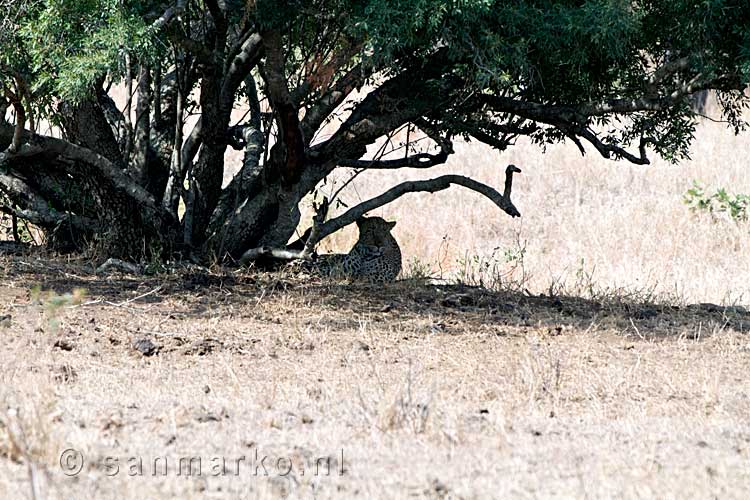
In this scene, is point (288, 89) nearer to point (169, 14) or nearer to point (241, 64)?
point (241, 64)

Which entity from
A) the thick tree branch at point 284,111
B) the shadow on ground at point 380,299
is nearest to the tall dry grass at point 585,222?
the shadow on ground at point 380,299

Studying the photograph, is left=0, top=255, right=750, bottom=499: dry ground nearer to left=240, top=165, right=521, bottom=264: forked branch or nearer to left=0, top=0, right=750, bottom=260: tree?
left=240, top=165, right=521, bottom=264: forked branch

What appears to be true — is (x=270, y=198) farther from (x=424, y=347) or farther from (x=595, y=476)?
(x=595, y=476)

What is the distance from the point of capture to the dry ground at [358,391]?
447cm

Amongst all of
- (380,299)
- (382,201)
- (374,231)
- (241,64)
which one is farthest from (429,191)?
(241,64)

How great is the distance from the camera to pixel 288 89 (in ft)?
29.2

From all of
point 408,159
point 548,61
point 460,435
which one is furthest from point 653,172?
point 460,435

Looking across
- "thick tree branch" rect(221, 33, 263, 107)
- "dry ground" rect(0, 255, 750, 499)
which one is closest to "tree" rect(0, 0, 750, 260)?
"thick tree branch" rect(221, 33, 263, 107)

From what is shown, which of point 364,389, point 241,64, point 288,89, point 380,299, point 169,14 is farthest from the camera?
point 241,64

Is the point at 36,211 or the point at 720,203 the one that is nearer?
the point at 36,211

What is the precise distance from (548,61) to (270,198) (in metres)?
3.08

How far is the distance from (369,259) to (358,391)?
4437mm

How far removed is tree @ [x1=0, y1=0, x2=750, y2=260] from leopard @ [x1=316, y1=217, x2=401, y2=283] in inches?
14.1

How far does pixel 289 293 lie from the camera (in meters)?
8.59
